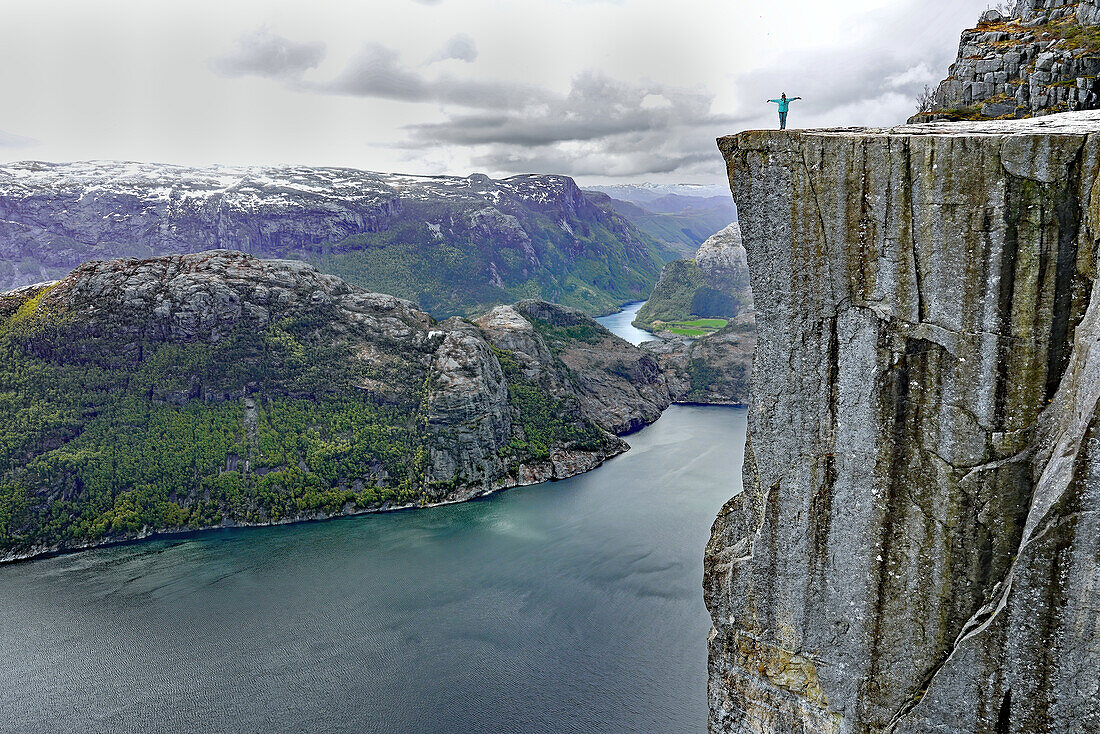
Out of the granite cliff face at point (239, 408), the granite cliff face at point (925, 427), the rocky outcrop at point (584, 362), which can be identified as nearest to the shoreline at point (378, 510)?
the granite cliff face at point (239, 408)

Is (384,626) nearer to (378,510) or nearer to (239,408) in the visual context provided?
(378,510)

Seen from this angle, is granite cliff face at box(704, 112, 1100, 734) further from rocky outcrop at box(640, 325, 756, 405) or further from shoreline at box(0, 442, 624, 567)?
rocky outcrop at box(640, 325, 756, 405)

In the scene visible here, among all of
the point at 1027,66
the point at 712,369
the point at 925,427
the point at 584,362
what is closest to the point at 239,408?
the point at 584,362

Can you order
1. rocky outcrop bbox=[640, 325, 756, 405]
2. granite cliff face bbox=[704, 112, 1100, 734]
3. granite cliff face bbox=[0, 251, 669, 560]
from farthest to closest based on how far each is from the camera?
rocky outcrop bbox=[640, 325, 756, 405] < granite cliff face bbox=[0, 251, 669, 560] < granite cliff face bbox=[704, 112, 1100, 734]

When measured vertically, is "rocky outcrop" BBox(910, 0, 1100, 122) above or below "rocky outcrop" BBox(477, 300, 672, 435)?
above

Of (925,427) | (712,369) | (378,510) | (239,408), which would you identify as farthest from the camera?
(712,369)

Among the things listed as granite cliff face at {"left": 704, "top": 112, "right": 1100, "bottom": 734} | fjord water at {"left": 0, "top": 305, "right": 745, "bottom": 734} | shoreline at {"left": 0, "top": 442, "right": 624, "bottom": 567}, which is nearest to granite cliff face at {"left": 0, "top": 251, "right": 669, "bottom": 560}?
shoreline at {"left": 0, "top": 442, "right": 624, "bottom": 567}
